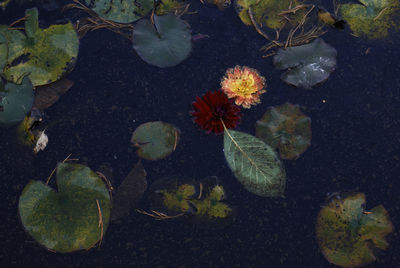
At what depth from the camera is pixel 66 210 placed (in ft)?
4.59

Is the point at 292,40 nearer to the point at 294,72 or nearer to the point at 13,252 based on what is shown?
the point at 294,72

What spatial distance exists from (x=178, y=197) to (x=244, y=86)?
50 cm

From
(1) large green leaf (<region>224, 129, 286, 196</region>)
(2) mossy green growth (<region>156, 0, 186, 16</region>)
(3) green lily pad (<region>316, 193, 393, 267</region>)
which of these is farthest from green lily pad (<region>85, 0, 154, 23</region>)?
(3) green lily pad (<region>316, 193, 393, 267</region>)

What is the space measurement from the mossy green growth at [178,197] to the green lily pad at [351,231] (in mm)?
516

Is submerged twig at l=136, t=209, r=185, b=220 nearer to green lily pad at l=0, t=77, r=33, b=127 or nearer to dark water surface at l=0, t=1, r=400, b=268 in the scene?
dark water surface at l=0, t=1, r=400, b=268

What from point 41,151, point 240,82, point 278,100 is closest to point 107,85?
point 41,151

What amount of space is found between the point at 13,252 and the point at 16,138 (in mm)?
436

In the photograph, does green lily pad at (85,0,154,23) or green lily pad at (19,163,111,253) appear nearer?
green lily pad at (19,163,111,253)

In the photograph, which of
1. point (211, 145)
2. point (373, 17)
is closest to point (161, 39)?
point (211, 145)

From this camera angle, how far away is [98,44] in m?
1.61

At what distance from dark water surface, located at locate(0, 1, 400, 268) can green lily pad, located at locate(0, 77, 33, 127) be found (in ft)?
0.32

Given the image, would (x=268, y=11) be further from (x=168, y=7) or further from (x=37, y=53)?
(x=37, y=53)

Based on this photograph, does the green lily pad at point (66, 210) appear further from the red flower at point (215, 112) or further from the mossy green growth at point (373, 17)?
the mossy green growth at point (373, 17)

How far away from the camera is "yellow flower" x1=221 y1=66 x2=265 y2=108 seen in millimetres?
1492
